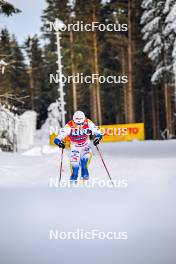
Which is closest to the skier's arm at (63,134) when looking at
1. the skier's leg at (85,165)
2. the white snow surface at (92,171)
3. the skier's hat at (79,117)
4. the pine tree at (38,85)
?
the skier's hat at (79,117)

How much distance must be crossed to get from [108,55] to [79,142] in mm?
17423

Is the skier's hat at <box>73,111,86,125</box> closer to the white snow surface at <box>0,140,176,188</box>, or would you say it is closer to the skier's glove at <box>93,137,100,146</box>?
the skier's glove at <box>93,137,100,146</box>

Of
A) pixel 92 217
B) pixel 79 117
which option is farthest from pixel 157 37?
pixel 92 217

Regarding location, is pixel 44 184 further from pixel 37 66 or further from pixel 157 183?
pixel 37 66

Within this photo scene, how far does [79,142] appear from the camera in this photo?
655 cm

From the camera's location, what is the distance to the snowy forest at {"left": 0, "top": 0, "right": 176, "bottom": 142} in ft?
55.5

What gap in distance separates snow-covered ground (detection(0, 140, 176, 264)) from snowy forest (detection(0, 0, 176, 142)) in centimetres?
729

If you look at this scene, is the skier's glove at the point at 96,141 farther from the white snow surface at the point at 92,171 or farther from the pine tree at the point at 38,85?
the pine tree at the point at 38,85

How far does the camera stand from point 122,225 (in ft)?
15.9

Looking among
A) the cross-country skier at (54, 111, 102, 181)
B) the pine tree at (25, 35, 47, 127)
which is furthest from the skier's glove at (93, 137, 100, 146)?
the pine tree at (25, 35, 47, 127)

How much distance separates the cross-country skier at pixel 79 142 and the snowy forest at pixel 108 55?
726cm

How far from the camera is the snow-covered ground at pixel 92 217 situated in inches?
163

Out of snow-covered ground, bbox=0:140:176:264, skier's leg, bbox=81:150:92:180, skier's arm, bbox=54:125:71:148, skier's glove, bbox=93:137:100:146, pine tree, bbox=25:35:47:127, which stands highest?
pine tree, bbox=25:35:47:127

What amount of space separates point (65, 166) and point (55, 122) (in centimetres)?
1654
